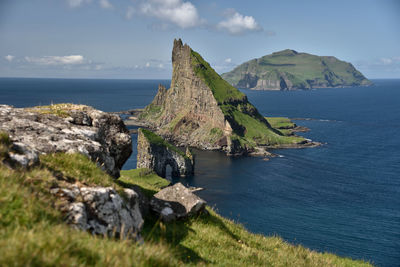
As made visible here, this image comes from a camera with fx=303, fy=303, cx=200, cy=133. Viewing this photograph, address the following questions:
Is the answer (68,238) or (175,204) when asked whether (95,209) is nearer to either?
(68,238)

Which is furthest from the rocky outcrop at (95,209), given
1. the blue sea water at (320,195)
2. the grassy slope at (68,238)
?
the blue sea water at (320,195)

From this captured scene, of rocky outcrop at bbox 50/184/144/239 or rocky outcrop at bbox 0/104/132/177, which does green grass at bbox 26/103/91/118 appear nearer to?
rocky outcrop at bbox 0/104/132/177

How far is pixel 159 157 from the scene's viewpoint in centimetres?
13525

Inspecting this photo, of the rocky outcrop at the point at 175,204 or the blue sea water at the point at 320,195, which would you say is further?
the blue sea water at the point at 320,195

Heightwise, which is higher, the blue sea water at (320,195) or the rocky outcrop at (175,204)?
the rocky outcrop at (175,204)

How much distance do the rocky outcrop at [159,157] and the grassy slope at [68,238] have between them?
11960 centimetres

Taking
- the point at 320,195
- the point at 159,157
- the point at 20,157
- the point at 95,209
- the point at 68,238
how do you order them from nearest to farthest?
the point at 68,238
the point at 95,209
the point at 20,157
the point at 320,195
the point at 159,157

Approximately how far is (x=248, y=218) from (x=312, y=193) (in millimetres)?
33523

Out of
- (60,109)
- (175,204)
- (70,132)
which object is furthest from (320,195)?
(70,132)

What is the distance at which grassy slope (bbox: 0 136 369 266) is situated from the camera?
16.8ft

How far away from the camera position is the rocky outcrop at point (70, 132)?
11.1m

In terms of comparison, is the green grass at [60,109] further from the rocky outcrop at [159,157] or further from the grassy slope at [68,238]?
the rocky outcrop at [159,157]

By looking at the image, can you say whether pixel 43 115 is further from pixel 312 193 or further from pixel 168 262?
pixel 312 193

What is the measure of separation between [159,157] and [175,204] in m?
123
